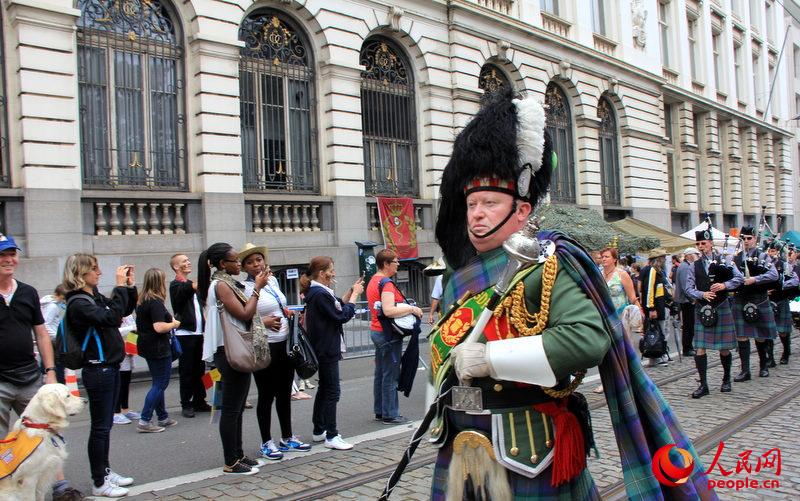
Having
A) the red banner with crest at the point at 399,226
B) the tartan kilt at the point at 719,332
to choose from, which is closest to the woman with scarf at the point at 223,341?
the tartan kilt at the point at 719,332

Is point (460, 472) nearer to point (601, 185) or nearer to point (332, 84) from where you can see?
point (332, 84)

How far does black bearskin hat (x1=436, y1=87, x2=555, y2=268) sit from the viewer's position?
2.59 m

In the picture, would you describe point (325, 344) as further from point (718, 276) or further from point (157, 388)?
point (718, 276)

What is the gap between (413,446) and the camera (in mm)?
2713

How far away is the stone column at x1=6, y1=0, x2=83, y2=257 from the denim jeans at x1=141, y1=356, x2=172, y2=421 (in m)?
5.67

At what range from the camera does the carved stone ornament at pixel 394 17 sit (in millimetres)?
17469

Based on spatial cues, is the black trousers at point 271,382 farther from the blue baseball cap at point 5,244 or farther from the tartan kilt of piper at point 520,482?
the tartan kilt of piper at point 520,482

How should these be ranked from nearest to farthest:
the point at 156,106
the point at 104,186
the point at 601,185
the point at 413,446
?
the point at 413,446 → the point at 104,186 → the point at 156,106 → the point at 601,185

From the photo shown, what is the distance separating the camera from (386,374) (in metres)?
7.32

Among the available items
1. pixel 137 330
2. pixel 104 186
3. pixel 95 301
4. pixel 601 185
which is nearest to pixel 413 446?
pixel 95 301

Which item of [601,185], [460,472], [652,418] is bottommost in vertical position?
[460,472]

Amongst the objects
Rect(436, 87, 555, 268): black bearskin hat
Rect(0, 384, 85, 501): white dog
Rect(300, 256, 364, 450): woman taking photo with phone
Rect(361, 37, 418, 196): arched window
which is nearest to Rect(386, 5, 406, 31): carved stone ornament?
Rect(361, 37, 418, 196): arched window

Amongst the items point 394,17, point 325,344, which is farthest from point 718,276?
point 394,17

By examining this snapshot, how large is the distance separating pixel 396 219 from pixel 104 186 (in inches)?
284
